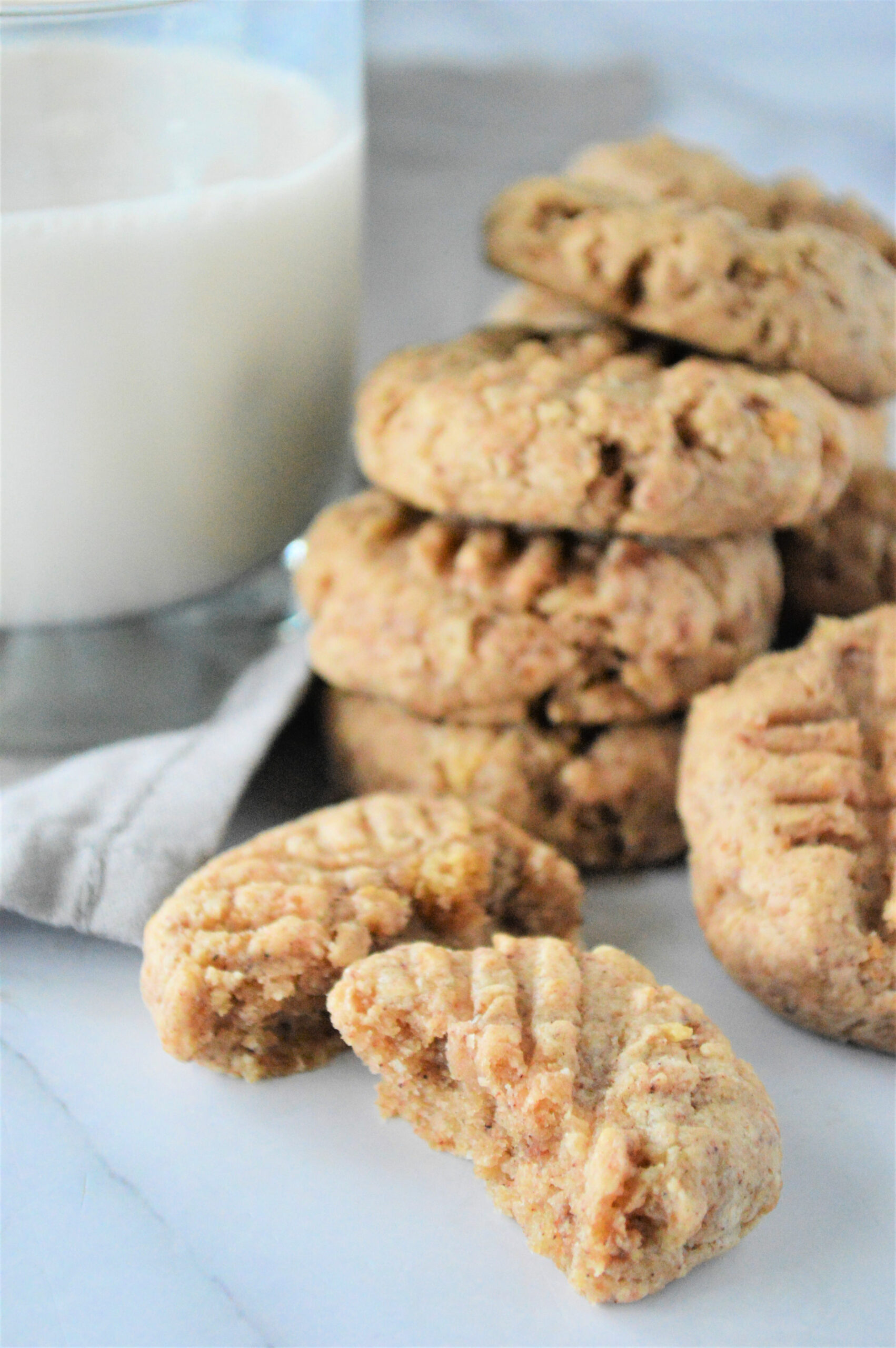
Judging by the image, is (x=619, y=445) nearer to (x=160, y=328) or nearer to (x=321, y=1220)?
(x=160, y=328)

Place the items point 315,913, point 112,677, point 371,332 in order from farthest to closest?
point 371,332 < point 112,677 < point 315,913

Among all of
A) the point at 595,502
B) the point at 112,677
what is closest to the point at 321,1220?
the point at 595,502

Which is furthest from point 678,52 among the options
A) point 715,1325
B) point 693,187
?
point 715,1325

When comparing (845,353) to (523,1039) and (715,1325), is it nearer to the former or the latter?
(523,1039)

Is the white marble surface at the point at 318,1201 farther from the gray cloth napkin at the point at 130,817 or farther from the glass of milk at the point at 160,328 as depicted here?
the glass of milk at the point at 160,328

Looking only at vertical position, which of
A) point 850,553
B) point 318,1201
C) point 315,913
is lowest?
point 318,1201

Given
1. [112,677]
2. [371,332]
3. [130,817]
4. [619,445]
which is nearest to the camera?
[619,445]

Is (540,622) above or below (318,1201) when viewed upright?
above
